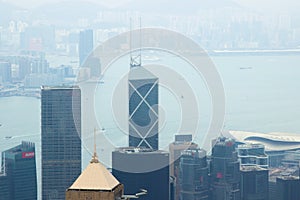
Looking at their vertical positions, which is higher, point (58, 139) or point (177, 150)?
point (58, 139)

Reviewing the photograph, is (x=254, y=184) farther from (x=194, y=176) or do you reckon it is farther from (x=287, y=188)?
(x=194, y=176)

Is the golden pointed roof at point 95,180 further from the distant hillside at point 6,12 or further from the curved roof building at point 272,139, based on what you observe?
the curved roof building at point 272,139

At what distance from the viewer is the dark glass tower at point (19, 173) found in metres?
8.62

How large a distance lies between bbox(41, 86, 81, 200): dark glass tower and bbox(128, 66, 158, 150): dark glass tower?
845 millimetres

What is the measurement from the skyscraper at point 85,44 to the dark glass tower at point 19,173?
1.59 meters

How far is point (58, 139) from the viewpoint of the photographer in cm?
878

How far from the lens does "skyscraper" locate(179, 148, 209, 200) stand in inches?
361

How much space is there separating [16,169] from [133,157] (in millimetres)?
2064

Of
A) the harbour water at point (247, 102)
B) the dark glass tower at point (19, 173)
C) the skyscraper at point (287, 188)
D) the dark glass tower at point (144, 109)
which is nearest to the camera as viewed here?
the dark glass tower at point (144, 109)

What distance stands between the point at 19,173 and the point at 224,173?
2.53 meters

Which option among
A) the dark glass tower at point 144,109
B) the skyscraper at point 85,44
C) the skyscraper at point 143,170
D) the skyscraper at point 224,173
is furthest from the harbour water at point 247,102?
the skyscraper at point 85,44

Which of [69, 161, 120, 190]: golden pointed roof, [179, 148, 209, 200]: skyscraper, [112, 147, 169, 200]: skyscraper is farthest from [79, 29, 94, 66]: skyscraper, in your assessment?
[69, 161, 120, 190]: golden pointed roof

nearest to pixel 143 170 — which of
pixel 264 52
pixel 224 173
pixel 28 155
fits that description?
pixel 28 155

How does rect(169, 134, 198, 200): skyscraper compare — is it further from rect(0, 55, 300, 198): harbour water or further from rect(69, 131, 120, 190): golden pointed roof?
rect(69, 131, 120, 190): golden pointed roof
